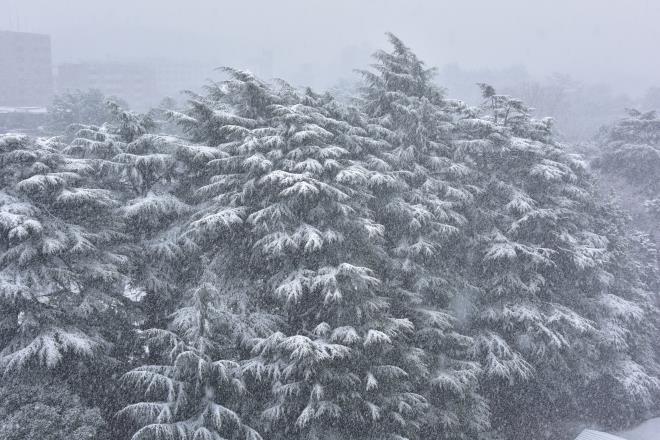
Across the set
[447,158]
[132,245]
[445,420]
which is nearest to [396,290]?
[445,420]

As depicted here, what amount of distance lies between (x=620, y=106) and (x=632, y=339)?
74.4 meters

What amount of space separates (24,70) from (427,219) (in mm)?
89696

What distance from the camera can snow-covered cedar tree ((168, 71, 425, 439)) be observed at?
11141 mm

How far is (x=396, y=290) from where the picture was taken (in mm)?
14555

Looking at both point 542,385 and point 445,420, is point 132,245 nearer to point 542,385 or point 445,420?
point 445,420

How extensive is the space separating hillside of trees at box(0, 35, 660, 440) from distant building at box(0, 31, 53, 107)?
79.5m

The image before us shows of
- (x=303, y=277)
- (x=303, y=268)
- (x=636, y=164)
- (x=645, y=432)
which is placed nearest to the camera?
(x=303, y=277)

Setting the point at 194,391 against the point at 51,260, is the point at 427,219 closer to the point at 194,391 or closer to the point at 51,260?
the point at 194,391

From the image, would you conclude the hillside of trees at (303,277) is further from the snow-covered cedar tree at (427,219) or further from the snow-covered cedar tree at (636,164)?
the snow-covered cedar tree at (636,164)

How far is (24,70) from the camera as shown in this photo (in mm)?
79562

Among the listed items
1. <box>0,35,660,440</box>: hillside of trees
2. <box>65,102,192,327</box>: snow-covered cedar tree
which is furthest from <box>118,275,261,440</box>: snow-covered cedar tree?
<box>65,102,192,327</box>: snow-covered cedar tree

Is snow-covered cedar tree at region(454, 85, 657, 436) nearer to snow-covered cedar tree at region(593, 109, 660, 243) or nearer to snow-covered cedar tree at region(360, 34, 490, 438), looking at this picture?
snow-covered cedar tree at region(360, 34, 490, 438)

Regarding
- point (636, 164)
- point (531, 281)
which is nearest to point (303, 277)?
point (531, 281)

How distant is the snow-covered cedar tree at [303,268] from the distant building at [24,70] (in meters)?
82.9
